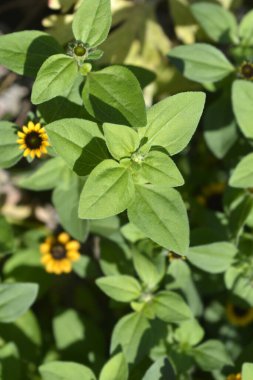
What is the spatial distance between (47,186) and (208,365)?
98 centimetres

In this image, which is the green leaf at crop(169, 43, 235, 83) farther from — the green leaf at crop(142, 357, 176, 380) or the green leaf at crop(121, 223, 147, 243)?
the green leaf at crop(142, 357, 176, 380)

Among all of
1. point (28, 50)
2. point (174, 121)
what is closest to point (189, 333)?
point (174, 121)

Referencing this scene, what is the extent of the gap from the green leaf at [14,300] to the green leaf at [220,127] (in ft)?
3.29

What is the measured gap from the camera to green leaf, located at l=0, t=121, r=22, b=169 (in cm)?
196

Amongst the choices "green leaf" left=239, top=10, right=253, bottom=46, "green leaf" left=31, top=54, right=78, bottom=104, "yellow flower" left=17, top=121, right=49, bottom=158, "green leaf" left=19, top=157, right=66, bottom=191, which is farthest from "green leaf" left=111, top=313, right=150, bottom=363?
"green leaf" left=239, top=10, right=253, bottom=46

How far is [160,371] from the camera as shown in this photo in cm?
195

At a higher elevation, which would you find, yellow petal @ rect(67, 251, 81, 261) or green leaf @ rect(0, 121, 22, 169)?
green leaf @ rect(0, 121, 22, 169)

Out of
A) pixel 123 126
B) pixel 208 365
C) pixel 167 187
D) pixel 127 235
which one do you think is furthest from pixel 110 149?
pixel 208 365

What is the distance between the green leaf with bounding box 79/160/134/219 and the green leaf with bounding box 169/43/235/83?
70 centimetres

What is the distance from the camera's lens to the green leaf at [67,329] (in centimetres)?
255

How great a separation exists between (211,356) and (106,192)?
3.22ft

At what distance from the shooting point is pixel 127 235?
2.24 meters

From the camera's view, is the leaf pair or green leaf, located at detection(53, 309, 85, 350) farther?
green leaf, located at detection(53, 309, 85, 350)

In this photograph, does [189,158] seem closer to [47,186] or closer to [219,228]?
[219,228]
